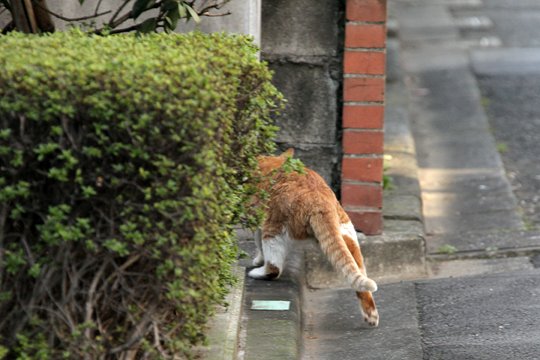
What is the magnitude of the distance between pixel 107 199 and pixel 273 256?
1868mm

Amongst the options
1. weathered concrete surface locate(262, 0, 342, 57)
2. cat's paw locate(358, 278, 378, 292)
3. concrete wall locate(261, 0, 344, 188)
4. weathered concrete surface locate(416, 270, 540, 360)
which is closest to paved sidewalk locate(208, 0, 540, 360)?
weathered concrete surface locate(416, 270, 540, 360)

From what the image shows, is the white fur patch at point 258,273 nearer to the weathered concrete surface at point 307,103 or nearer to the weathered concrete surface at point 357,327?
the weathered concrete surface at point 357,327

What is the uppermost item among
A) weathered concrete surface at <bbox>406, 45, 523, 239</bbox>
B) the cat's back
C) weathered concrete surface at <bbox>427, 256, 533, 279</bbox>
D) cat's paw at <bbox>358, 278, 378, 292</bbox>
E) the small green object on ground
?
the cat's back

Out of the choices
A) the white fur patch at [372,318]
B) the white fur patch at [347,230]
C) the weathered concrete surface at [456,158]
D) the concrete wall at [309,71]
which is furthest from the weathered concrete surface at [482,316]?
the weathered concrete surface at [456,158]

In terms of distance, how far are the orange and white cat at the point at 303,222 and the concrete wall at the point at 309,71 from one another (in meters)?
0.74

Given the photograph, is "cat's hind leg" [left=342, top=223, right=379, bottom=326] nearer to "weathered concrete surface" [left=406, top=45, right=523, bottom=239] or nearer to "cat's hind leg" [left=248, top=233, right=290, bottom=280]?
"cat's hind leg" [left=248, top=233, right=290, bottom=280]

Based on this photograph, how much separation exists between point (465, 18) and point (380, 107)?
8026 millimetres

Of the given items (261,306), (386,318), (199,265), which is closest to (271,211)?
(261,306)

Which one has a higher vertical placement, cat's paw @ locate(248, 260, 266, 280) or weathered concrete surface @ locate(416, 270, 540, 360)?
cat's paw @ locate(248, 260, 266, 280)

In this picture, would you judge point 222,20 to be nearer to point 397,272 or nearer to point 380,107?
point 380,107

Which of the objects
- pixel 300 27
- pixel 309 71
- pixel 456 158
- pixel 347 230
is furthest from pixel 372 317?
pixel 456 158

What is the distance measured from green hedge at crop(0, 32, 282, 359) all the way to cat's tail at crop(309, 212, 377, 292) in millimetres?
1095

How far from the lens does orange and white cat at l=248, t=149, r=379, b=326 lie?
16.3ft

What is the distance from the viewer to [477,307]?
5293 mm
